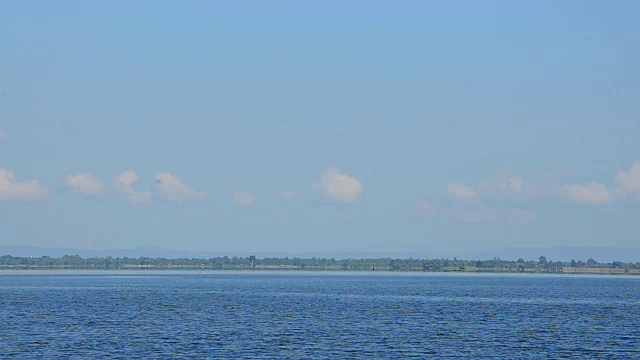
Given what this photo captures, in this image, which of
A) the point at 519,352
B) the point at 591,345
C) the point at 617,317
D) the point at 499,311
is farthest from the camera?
the point at 499,311

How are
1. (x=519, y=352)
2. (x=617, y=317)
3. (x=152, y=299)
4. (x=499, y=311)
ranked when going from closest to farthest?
(x=519, y=352) → (x=617, y=317) → (x=499, y=311) → (x=152, y=299)

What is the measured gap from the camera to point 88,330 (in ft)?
266

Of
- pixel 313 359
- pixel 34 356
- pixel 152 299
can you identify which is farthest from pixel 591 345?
pixel 152 299

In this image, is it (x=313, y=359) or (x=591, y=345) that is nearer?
(x=313, y=359)

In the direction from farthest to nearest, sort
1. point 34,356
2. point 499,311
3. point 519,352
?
point 499,311 → point 519,352 → point 34,356

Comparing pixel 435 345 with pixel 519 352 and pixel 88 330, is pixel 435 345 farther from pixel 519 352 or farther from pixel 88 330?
pixel 88 330

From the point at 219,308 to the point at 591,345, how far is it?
166 ft

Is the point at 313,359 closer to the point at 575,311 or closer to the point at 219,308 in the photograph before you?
the point at 219,308

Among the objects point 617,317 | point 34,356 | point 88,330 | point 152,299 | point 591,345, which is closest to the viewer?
point 34,356

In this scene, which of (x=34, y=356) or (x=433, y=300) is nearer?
(x=34, y=356)

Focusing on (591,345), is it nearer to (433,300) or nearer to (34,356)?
(34,356)

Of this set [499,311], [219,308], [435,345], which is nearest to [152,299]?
[219,308]

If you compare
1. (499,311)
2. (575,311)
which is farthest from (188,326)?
(575,311)

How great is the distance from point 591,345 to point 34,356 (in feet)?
131
